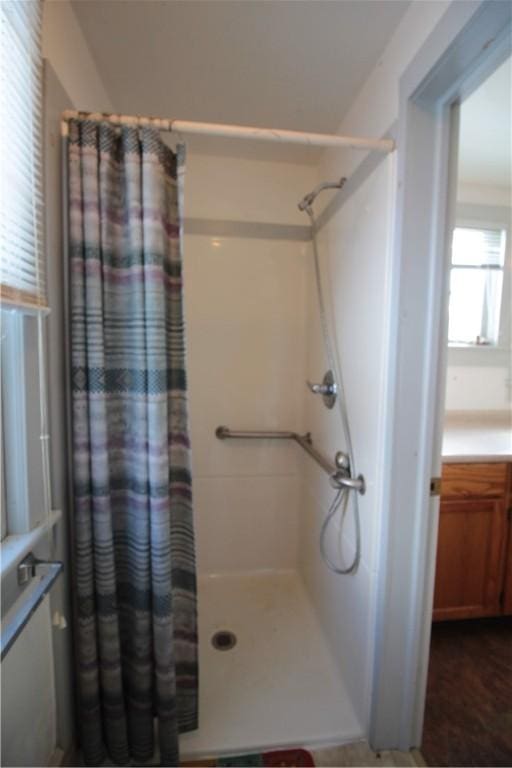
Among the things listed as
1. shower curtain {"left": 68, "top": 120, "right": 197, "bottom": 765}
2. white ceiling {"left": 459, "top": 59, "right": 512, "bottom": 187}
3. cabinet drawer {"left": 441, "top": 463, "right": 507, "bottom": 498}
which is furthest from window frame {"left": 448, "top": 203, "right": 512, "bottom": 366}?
shower curtain {"left": 68, "top": 120, "right": 197, "bottom": 765}

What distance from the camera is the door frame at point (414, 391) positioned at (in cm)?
104

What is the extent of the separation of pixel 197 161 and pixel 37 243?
135cm

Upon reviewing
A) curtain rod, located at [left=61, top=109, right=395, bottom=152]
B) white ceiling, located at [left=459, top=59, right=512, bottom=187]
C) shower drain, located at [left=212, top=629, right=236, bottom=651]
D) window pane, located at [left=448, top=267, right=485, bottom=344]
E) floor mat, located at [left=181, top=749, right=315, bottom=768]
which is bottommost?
shower drain, located at [left=212, top=629, right=236, bottom=651]

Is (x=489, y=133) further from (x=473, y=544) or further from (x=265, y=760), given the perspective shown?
(x=265, y=760)

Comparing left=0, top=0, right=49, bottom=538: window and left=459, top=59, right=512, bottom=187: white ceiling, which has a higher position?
left=459, top=59, right=512, bottom=187: white ceiling

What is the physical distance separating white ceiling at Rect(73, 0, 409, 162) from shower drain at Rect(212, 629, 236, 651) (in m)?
2.40

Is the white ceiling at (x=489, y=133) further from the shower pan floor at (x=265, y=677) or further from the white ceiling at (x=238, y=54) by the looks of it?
the shower pan floor at (x=265, y=677)

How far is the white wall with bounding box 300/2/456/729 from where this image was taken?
1164mm

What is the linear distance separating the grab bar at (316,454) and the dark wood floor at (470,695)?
92 centimetres

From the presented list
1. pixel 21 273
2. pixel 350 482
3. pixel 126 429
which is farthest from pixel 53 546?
pixel 350 482

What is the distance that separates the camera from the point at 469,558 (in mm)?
1744

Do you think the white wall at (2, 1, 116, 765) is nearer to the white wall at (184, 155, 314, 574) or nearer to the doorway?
the white wall at (184, 155, 314, 574)

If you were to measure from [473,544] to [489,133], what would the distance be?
192 cm

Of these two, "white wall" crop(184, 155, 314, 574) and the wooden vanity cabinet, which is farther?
"white wall" crop(184, 155, 314, 574)
